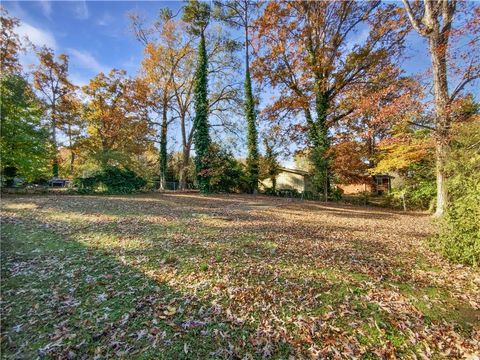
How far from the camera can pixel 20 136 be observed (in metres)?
11.9

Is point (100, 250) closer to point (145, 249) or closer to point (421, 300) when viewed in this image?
point (145, 249)

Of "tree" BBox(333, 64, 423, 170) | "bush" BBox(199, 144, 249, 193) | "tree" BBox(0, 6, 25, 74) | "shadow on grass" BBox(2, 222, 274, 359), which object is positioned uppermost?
"tree" BBox(0, 6, 25, 74)

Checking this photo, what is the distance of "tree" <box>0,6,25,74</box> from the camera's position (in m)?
16.6

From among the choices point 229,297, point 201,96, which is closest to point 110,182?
point 201,96

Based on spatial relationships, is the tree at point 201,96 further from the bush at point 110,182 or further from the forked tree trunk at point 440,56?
the forked tree trunk at point 440,56

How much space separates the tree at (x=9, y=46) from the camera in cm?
1661

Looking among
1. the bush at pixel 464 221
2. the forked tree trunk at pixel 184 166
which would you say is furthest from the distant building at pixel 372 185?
the forked tree trunk at pixel 184 166

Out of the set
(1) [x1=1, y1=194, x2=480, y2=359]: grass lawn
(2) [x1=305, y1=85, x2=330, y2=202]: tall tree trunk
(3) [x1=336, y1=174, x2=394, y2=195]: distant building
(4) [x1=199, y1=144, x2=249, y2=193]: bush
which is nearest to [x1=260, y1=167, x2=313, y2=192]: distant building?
(4) [x1=199, y1=144, x2=249, y2=193]: bush

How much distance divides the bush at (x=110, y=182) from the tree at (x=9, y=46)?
9.92 meters

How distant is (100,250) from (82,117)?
23.2 m

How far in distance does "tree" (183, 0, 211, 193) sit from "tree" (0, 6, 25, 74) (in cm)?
1239

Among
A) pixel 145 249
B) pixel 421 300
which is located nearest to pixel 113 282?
pixel 145 249

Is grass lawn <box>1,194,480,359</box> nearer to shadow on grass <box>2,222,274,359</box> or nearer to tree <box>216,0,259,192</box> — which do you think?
shadow on grass <box>2,222,274,359</box>

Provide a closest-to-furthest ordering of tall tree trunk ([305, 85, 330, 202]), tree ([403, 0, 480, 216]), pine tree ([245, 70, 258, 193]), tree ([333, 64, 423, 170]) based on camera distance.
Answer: tree ([403, 0, 480, 216])
tree ([333, 64, 423, 170])
tall tree trunk ([305, 85, 330, 202])
pine tree ([245, 70, 258, 193])
